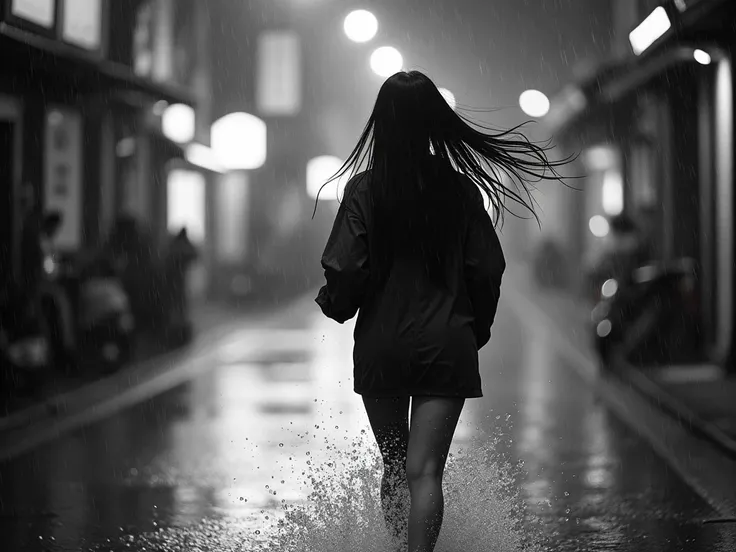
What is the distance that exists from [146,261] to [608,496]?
1045 cm

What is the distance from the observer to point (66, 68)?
12.7m

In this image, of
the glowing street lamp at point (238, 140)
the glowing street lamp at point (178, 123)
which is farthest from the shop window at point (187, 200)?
the glowing street lamp at point (238, 140)

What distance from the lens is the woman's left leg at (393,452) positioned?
15.2 ft

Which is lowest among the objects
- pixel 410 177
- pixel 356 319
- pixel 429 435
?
pixel 429 435

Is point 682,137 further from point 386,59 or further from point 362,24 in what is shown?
point 362,24

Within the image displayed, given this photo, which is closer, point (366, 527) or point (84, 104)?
point (366, 527)

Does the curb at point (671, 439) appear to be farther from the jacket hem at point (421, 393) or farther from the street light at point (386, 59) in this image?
the street light at point (386, 59)

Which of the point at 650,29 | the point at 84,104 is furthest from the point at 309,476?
the point at 84,104

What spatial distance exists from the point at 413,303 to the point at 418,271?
126mm

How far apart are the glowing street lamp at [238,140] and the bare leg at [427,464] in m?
30.0

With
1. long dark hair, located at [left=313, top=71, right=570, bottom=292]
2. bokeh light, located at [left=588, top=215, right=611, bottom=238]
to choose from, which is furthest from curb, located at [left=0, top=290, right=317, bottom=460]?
bokeh light, located at [left=588, top=215, right=611, bottom=238]

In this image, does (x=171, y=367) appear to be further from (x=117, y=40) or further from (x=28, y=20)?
(x=117, y=40)

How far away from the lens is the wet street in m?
5.60

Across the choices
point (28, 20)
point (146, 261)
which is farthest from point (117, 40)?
point (28, 20)
